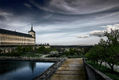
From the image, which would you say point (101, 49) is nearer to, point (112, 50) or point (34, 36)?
point (112, 50)

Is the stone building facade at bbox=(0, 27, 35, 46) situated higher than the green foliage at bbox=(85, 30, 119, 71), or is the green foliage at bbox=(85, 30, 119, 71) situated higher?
the stone building facade at bbox=(0, 27, 35, 46)

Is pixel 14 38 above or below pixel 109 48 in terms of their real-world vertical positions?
above

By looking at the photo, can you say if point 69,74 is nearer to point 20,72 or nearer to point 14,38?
point 20,72

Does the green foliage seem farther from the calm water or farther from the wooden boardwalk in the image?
the calm water

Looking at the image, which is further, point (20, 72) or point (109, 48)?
point (20, 72)

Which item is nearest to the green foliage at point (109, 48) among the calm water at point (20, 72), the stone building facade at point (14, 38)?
the calm water at point (20, 72)

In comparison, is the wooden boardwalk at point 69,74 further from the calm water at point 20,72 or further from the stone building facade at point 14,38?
the stone building facade at point 14,38

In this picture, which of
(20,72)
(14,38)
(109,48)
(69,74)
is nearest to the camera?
(69,74)

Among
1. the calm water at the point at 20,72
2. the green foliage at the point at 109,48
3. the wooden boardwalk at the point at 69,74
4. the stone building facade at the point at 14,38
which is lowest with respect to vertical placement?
the calm water at the point at 20,72

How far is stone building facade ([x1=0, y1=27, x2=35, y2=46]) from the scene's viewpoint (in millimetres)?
82188

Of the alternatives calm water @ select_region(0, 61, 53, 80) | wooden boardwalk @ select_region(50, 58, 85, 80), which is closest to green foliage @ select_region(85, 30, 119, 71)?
wooden boardwalk @ select_region(50, 58, 85, 80)

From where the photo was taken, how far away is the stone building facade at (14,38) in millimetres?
82188

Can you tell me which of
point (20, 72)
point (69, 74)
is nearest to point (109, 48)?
point (69, 74)

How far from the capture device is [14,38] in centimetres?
9600
